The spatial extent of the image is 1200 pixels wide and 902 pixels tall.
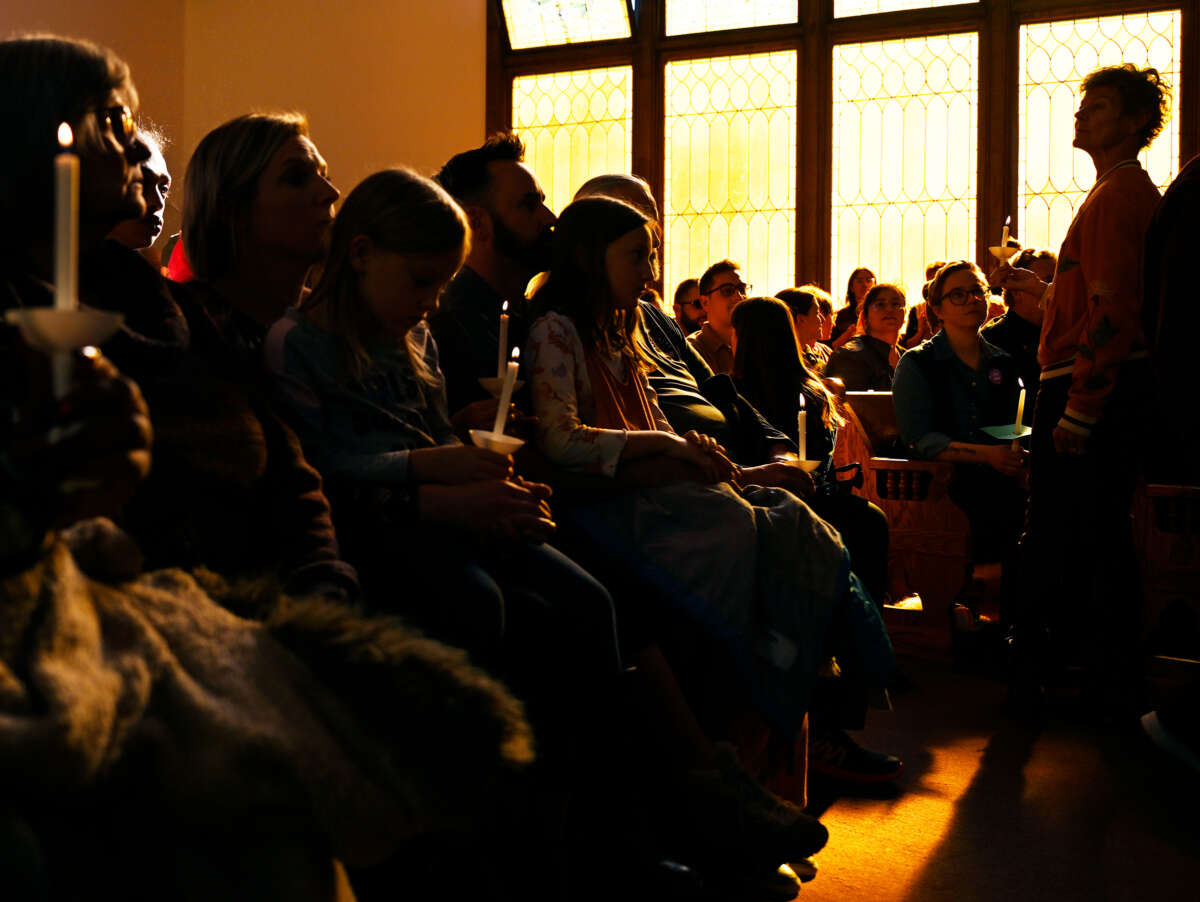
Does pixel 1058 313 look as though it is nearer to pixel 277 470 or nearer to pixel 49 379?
pixel 277 470

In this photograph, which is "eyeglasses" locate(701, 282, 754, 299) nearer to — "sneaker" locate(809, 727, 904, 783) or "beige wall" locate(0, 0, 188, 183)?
"sneaker" locate(809, 727, 904, 783)

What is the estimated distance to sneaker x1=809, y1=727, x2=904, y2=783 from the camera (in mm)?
2707

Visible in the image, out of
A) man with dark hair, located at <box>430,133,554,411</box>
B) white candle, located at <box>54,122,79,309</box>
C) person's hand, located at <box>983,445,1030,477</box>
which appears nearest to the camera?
white candle, located at <box>54,122,79,309</box>

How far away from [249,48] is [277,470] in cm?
738

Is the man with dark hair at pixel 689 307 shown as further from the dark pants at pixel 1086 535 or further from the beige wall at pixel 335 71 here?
the dark pants at pixel 1086 535

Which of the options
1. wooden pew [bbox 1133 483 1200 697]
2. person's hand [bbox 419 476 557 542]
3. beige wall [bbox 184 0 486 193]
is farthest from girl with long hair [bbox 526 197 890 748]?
beige wall [bbox 184 0 486 193]

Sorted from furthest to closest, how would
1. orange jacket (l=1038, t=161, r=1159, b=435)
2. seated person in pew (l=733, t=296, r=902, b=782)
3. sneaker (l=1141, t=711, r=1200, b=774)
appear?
orange jacket (l=1038, t=161, r=1159, b=435) < seated person in pew (l=733, t=296, r=902, b=782) < sneaker (l=1141, t=711, r=1200, b=774)

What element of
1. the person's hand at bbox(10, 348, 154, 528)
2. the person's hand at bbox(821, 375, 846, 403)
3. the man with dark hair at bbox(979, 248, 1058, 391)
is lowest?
the person's hand at bbox(10, 348, 154, 528)

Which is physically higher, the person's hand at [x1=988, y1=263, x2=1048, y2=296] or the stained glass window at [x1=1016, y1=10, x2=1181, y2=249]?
the stained glass window at [x1=1016, y1=10, x2=1181, y2=249]

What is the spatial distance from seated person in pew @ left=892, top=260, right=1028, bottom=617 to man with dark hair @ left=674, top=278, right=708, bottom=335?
196cm

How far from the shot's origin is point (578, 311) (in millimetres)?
2230

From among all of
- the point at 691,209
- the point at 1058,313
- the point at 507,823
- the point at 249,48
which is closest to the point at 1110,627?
the point at 1058,313

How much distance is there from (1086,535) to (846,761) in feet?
3.28

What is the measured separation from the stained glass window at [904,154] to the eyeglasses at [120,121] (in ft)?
22.1
